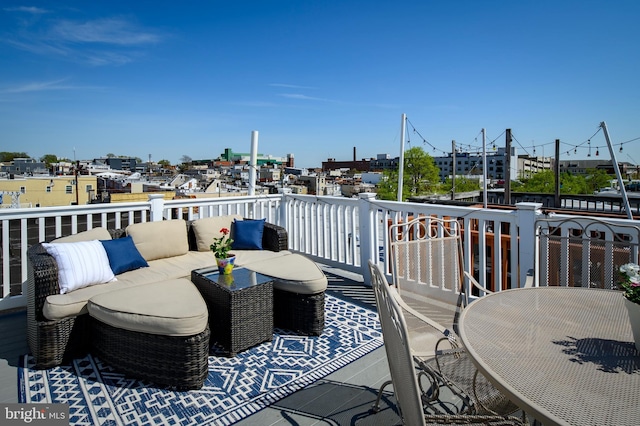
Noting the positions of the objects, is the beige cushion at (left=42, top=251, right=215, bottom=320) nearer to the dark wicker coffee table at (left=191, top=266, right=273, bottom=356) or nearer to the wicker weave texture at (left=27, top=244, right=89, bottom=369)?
the wicker weave texture at (left=27, top=244, right=89, bottom=369)

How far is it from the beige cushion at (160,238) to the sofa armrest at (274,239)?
34.2 inches

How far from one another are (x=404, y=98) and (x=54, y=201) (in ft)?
74.1

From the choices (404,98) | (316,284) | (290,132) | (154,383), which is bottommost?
(154,383)

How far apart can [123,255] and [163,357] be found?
1.31m

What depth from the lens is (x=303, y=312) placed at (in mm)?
3055

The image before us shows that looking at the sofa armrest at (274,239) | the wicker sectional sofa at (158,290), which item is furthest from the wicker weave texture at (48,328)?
the sofa armrest at (274,239)

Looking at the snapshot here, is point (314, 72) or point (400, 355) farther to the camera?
point (314, 72)

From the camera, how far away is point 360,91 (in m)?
16.3

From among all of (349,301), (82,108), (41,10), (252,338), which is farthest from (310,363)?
(82,108)

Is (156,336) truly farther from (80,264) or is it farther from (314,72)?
(314,72)

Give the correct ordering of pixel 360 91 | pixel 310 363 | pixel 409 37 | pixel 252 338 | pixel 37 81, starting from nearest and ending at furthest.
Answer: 1. pixel 310 363
2. pixel 252 338
3. pixel 409 37
4. pixel 37 81
5. pixel 360 91

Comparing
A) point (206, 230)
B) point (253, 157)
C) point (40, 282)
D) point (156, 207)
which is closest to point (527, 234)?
point (206, 230)

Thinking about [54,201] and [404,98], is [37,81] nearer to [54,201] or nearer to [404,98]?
[54,201]

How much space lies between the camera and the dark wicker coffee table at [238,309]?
269 cm
